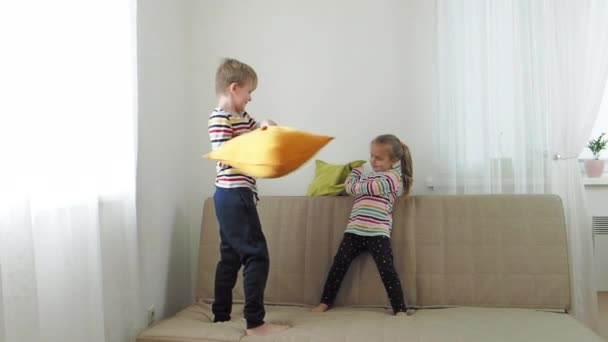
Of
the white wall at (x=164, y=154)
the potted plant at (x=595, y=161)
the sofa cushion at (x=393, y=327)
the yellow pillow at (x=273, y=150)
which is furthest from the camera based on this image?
the potted plant at (x=595, y=161)

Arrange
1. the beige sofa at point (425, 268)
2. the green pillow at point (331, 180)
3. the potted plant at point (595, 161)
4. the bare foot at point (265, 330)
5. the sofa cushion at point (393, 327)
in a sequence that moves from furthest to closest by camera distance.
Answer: the potted plant at point (595, 161)
the green pillow at point (331, 180)
the beige sofa at point (425, 268)
the bare foot at point (265, 330)
the sofa cushion at point (393, 327)

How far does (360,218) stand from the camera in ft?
7.80

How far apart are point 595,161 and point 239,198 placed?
78.6 inches

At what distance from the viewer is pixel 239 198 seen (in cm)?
205

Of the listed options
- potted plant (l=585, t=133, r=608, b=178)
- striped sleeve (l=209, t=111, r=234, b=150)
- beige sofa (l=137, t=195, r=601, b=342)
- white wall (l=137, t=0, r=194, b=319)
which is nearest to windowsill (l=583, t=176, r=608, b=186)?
potted plant (l=585, t=133, r=608, b=178)

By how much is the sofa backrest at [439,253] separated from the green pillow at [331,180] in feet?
0.17

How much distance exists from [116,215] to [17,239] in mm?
578

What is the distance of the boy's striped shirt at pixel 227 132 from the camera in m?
2.00

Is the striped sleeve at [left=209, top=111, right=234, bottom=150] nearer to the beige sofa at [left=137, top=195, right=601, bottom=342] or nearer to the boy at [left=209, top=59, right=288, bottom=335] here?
the boy at [left=209, top=59, right=288, bottom=335]

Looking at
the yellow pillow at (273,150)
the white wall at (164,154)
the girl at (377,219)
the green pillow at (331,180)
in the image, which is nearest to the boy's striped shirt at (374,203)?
the girl at (377,219)

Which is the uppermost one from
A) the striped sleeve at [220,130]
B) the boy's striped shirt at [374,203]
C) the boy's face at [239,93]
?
the boy's face at [239,93]

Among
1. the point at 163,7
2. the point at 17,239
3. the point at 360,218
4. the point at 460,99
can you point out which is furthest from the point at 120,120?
the point at 460,99

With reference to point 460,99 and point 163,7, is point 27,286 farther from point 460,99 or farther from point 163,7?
point 460,99

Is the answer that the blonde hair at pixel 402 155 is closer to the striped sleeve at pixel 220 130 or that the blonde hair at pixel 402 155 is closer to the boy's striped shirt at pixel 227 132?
the boy's striped shirt at pixel 227 132
